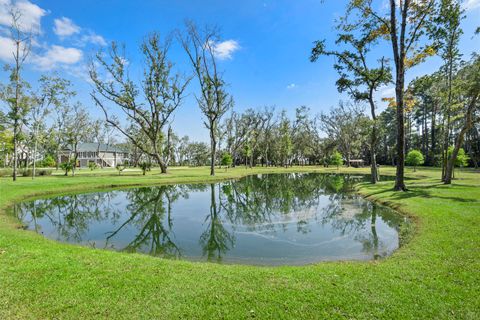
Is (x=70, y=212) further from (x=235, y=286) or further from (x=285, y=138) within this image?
(x=285, y=138)

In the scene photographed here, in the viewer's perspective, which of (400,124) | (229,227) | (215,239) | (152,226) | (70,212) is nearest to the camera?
(215,239)

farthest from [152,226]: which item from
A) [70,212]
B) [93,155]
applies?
[93,155]

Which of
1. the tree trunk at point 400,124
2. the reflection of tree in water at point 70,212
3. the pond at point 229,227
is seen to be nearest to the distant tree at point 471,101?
the tree trunk at point 400,124

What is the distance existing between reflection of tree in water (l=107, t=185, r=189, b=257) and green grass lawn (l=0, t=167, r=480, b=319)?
160cm

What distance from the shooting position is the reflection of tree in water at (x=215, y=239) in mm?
7387

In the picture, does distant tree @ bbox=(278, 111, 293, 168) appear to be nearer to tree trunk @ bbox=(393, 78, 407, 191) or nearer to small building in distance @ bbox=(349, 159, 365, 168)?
small building in distance @ bbox=(349, 159, 365, 168)

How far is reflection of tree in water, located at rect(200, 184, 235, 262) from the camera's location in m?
7.39

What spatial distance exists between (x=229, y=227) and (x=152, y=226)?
3.33 metres

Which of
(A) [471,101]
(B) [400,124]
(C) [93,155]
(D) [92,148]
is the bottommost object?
(C) [93,155]

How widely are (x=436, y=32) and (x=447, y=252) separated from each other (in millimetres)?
15290

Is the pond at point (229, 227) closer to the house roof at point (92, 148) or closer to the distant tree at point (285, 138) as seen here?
the distant tree at point (285, 138)

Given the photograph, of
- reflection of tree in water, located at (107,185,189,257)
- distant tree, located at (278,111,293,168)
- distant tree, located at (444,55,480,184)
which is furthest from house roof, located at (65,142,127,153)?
distant tree, located at (444,55,480,184)

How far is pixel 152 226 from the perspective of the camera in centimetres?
1073

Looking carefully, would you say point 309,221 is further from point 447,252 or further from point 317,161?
point 317,161
